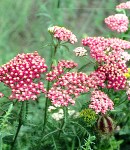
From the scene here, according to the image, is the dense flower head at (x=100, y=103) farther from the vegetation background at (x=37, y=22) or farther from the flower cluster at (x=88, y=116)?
the vegetation background at (x=37, y=22)

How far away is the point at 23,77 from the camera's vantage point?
2.83 m

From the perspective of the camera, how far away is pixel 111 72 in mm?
3049

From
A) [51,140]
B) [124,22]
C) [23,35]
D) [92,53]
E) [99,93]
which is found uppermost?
[23,35]

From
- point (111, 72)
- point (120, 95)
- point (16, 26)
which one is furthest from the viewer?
point (16, 26)

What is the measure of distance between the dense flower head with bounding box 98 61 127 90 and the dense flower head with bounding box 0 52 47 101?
40 centimetres

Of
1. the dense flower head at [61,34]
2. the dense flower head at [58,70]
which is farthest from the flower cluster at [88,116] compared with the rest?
the dense flower head at [61,34]

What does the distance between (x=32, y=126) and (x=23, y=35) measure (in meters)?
3.11

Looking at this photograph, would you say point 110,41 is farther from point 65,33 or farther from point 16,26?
point 16,26

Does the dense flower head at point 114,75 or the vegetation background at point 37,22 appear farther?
the vegetation background at point 37,22

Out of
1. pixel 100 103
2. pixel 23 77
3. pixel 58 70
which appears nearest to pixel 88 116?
pixel 100 103

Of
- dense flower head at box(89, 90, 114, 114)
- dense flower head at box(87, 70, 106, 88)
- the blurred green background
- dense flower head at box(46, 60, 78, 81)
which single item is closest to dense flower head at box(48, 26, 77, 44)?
dense flower head at box(46, 60, 78, 81)

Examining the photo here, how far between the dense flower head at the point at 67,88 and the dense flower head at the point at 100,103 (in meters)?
0.11

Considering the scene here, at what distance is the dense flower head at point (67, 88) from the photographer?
2.83 metres

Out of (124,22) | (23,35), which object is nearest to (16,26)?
(23,35)
